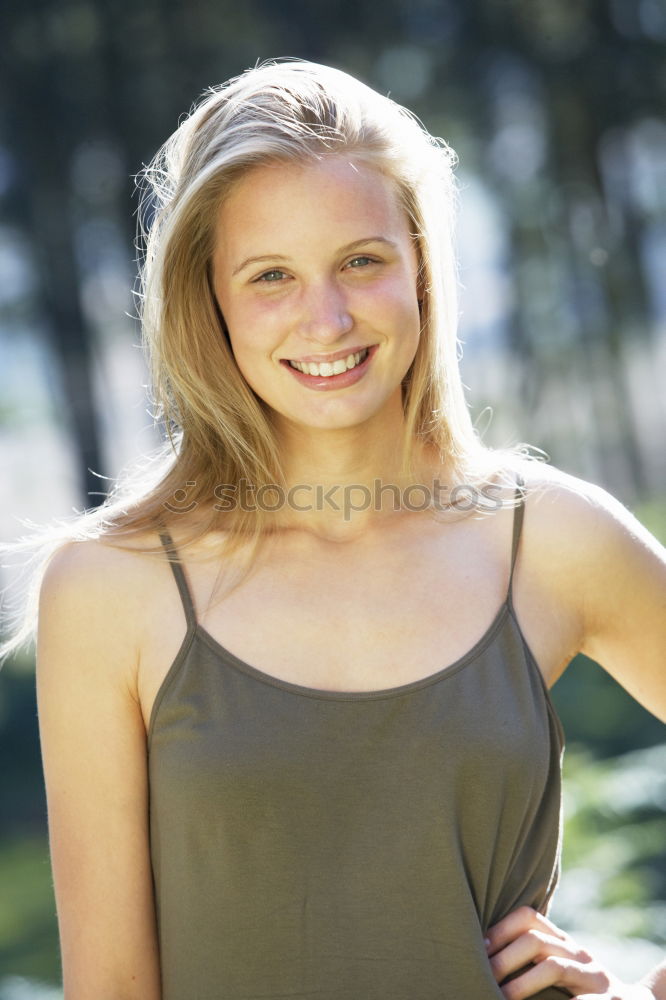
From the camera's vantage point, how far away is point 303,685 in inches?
85.5

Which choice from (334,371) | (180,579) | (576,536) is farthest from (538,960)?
(334,371)

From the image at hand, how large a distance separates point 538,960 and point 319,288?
1.28 metres

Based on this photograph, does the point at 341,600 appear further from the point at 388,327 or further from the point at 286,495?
the point at 388,327

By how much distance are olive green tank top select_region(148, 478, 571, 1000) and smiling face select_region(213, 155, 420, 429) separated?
0.57 m

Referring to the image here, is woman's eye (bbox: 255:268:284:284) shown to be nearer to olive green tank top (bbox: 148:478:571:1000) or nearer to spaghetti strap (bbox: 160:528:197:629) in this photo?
spaghetti strap (bbox: 160:528:197:629)

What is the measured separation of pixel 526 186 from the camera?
15.0m

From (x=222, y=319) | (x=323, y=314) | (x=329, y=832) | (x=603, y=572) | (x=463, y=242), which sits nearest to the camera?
(x=329, y=832)

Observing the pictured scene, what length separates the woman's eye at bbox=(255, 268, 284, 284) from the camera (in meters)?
2.28

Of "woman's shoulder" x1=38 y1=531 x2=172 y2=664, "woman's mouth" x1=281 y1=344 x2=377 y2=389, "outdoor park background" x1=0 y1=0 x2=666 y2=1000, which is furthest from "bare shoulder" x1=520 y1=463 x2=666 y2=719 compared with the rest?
"outdoor park background" x1=0 y1=0 x2=666 y2=1000

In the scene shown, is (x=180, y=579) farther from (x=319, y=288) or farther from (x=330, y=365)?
(x=319, y=288)

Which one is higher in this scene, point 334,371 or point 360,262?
point 360,262

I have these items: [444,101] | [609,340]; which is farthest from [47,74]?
[609,340]

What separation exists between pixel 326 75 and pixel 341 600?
1065 mm

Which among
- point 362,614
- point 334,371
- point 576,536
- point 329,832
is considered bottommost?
point 329,832
